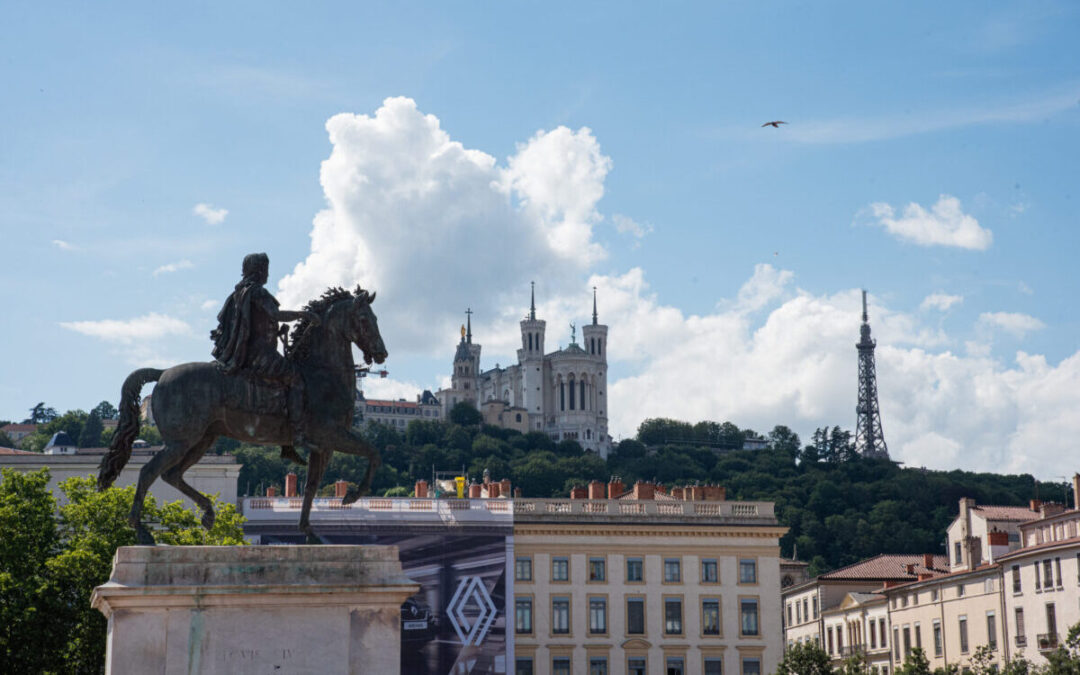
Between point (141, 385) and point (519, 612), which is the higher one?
point (141, 385)

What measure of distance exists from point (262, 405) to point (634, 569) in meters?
56.4

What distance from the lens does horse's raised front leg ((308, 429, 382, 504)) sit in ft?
53.9

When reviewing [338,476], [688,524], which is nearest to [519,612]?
[688,524]

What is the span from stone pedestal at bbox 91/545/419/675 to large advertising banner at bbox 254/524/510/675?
50.6m

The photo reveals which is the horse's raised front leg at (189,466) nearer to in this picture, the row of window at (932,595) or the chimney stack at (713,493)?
the row of window at (932,595)

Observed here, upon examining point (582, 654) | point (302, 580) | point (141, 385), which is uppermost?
point (141, 385)

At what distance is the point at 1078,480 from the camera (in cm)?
6975

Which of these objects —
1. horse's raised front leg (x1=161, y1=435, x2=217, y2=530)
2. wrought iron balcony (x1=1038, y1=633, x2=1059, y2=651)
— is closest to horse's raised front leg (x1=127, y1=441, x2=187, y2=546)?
horse's raised front leg (x1=161, y1=435, x2=217, y2=530)

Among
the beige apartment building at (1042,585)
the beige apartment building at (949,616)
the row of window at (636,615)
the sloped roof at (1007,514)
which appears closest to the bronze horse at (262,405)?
the beige apartment building at (1042,585)

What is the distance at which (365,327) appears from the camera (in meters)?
16.8

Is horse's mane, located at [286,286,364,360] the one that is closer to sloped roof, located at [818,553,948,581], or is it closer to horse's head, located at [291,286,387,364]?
horse's head, located at [291,286,387,364]

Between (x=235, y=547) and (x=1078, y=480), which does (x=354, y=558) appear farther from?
(x=1078, y=480)

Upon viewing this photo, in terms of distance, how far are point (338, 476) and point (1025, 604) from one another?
99762mm

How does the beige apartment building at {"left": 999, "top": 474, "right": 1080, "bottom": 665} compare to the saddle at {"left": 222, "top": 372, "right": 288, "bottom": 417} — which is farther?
the beige apartment building at {"left": 999, "top": 474, "right": 1080, "bottom": 665}
